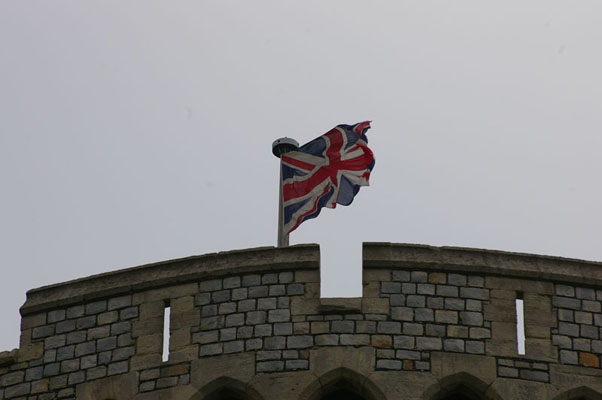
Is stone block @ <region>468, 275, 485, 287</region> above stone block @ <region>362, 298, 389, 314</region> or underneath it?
above

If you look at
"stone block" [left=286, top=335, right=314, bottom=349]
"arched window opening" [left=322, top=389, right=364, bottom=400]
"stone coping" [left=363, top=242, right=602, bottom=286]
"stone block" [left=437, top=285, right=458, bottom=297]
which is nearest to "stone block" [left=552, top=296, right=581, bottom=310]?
"stone coping" [left=363, top=242, right=602, bottom=286]

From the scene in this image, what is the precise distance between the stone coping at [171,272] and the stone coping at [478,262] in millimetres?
859

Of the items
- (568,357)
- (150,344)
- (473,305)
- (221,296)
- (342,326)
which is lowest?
(568,357)

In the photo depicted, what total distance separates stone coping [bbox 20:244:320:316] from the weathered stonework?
20mm

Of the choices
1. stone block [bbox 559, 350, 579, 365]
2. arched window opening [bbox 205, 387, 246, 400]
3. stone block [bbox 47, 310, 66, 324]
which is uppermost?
stone block [bbox 47, 310, 66, 324]

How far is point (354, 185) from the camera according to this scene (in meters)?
31.7

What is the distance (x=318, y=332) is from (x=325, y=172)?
4.88 metres

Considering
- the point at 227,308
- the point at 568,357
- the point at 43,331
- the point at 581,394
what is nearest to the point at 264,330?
the point at 227,308

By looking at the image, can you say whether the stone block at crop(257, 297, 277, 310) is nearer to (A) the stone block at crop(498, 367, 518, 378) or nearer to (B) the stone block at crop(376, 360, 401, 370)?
(B) the stone block at crop(376, 360, 401, 370)

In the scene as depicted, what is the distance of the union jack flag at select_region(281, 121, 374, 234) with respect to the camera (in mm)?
31516

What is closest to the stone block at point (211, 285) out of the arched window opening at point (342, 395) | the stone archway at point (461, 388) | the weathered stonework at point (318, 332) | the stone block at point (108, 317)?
the weathered stonework at point (318, 332)

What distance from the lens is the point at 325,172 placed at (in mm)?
31906

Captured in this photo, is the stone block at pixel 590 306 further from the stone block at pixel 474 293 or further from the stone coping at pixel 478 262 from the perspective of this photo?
the stone block at pixel 474 293

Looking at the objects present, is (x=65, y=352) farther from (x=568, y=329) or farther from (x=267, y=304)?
(x=568, y=329)
